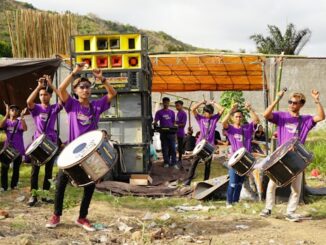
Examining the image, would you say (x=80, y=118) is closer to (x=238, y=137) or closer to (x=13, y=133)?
(x=238, y=137)

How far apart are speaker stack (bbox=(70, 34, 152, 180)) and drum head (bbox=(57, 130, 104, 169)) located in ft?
15.2

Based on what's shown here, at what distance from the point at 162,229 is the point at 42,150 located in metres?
2.30

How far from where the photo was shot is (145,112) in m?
10.5

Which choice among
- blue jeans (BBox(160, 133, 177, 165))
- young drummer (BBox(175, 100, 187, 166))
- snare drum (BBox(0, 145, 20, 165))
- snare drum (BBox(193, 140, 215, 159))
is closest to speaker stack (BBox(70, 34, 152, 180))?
snare drum (BBox(193, 140, 215, 159))

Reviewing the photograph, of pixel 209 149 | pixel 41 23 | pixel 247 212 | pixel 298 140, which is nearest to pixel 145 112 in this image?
pixel 209 149

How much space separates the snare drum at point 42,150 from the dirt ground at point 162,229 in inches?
28.7

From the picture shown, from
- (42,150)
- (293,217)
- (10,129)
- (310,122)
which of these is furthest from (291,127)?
(10,129)

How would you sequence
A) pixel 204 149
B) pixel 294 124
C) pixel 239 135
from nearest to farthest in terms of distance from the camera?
pixel 294 124, pixel 239 135, pixel 204 149

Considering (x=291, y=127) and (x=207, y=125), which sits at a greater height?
(x=291, y=127)

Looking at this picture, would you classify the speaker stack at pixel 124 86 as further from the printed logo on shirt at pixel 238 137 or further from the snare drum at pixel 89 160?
the snare drum at pixel 89 160

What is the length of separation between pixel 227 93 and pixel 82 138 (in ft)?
48.4

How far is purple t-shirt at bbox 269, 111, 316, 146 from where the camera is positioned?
257 inches

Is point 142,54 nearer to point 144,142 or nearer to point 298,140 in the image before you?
point 144,142

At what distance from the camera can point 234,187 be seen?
7719mm
